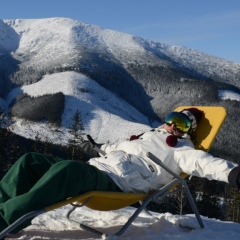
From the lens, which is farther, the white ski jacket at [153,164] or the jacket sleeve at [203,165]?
the white ski jacket at [153,164]

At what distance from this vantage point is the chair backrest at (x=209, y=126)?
6.27 metres

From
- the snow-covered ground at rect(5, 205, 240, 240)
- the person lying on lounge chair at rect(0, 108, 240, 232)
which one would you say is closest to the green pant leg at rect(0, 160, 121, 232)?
the person lying on lounge chair at rect(0, 108, 240, 232)

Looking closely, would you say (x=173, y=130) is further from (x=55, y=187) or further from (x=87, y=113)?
(x=87, y=113)

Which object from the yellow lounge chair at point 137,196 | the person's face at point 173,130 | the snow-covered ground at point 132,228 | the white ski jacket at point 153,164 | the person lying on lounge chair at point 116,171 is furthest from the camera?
the person's face at point 173,130

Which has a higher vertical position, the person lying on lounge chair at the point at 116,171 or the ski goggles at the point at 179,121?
the ski goggles at the point at 179,121

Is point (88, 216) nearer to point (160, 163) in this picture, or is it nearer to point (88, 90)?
point (160, 163)

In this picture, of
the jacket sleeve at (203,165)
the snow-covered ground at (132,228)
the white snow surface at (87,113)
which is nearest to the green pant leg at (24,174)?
the snow-covered ground at (132,228)

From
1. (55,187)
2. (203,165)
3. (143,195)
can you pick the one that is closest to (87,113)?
(143,195)

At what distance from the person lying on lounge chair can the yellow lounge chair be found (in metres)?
0.08

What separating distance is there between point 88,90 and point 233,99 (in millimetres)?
67176

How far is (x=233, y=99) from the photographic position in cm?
18825

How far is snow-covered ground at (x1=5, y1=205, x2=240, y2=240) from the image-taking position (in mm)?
4910

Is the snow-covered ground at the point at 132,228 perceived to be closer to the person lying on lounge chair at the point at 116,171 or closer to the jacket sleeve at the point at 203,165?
the person lying on lounge chair at the point at 116,171

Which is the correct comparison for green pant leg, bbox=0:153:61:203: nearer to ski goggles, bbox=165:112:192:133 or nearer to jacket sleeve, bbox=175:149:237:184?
jacket sleeve, bbox=175:149:237:184
